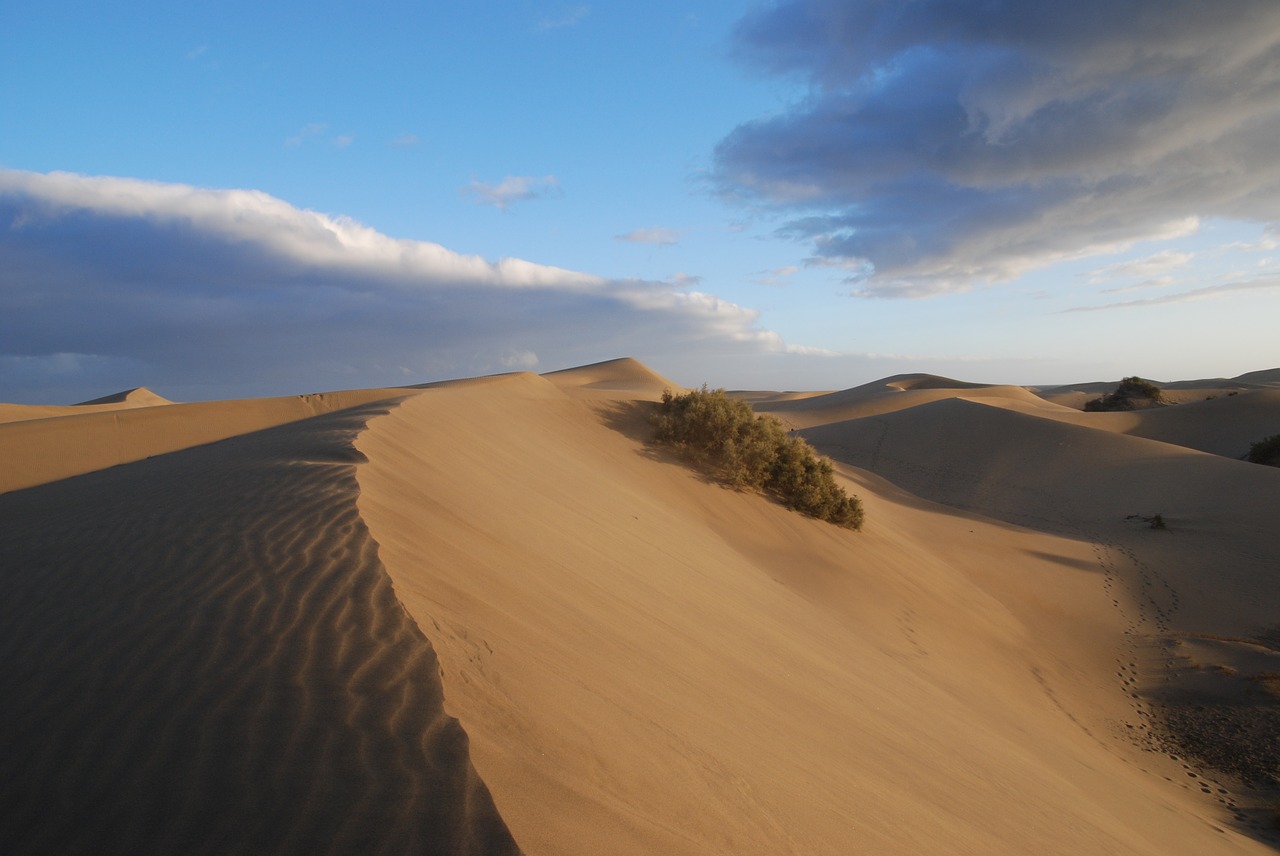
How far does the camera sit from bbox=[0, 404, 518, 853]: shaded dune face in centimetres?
208

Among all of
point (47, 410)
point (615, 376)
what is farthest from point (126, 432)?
point (615, 376)

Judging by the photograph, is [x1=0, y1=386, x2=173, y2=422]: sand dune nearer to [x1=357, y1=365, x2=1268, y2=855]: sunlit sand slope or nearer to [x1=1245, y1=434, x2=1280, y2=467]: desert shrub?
[x1=357, y1=365, x2=1268, y2=855]: sunlit sand slope

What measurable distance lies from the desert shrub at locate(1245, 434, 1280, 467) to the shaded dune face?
93.6 feet

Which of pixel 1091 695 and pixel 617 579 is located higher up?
pixel 617 579

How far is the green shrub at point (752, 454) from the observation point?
1250 cm

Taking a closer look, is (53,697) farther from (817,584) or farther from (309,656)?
(817,584)

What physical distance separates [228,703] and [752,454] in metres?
10.6

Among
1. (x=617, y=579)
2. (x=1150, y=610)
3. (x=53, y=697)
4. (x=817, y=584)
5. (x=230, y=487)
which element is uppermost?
(x=230, y=487)

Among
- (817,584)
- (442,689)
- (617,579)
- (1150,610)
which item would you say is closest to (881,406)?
(1150,610)

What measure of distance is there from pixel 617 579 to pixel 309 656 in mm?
3379

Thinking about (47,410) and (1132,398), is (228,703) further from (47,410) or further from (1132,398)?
(1132,398)

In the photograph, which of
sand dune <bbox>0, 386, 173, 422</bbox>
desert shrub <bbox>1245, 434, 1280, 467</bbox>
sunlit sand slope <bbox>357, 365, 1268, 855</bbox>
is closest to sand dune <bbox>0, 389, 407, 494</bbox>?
sand dune <bbox>0, 386, 173, 422</bbox>

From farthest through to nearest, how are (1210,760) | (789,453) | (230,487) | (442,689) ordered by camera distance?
(789,453) < (1210,760) < (230,487) < (442,689)

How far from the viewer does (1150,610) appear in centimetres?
1205
